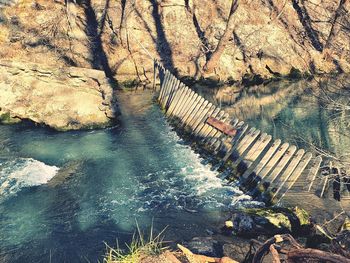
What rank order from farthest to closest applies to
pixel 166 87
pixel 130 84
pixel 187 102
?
pixel 130 84 → pixel 166 87 → pixel 187 102

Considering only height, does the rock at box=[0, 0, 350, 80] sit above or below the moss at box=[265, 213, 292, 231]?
above

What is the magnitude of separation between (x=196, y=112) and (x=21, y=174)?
5289mm

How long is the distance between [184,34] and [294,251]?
17.4 meters

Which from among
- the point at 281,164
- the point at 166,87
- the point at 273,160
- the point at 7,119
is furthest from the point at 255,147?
the point at 7,119

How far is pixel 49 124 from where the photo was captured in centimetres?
1171

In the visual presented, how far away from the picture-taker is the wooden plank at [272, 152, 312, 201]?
23.7 feet

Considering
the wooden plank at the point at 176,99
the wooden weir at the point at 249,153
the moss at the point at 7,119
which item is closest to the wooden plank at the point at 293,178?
the wooden weir at the point at 249,153

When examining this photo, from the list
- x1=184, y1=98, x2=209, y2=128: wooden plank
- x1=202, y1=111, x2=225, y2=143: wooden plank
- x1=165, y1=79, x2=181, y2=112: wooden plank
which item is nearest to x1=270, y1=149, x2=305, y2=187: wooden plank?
x1=202, y1=111, x2=225, y2=143: wooden plank

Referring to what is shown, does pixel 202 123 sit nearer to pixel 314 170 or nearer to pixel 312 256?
pixel 314 170

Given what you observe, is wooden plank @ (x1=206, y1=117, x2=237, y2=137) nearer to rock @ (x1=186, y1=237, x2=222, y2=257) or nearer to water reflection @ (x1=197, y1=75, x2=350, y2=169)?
water reflection @ (x1=197, y1=75, x2=350, y2=169)

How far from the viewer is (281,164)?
7.49m

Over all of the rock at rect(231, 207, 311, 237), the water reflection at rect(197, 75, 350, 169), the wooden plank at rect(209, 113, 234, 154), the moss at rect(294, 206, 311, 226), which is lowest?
the rock at rect(231, 207, 311, 237)

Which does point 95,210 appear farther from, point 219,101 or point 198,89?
point 198,89

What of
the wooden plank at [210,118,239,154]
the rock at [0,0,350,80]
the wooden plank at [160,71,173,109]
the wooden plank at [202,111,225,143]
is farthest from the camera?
the rock at [0,0,350,80]
